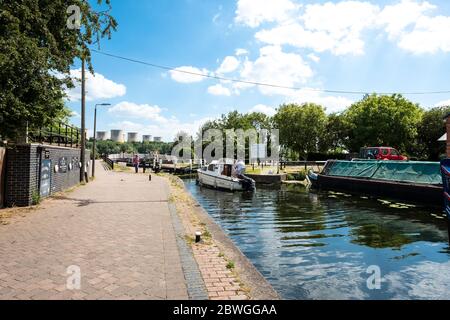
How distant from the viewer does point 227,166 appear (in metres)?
28.1

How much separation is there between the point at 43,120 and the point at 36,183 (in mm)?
3196

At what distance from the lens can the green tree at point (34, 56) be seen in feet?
28.4

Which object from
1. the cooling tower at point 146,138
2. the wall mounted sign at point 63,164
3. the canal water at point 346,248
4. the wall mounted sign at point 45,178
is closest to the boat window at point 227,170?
the canal water at point 346,248

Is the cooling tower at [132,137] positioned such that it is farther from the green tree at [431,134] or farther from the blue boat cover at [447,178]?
the blue boat cover at [447,178]

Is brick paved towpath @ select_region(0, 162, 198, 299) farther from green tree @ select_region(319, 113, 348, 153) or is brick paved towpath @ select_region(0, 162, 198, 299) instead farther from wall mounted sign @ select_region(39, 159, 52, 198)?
green tree @ select_region(319, 113, 348, 153)

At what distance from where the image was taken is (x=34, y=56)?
9.09m

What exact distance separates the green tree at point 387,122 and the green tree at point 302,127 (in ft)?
24.5

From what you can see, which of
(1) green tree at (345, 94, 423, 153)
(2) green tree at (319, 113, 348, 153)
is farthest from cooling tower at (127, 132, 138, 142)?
(1) green tree at (345, 94, 423, 153)

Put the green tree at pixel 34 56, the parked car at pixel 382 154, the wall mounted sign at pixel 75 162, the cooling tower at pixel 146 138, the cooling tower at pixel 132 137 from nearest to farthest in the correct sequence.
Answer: the green tree at pixel 34 56 < the wall mounted sign at pixel 75 162 < the parked car at pixel 382 154 < the cooling tower at pixel 132 137 < the cooling tower at pixel 146 138

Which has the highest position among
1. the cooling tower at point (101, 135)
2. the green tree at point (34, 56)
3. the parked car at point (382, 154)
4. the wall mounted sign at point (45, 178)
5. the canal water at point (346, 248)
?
the cooling tower at point (101, 135)

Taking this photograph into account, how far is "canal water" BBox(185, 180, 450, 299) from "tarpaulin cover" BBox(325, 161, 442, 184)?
2577 millimetres

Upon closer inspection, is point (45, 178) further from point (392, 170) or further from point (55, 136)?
point (392, 170)

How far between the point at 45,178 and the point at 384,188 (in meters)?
18.6
